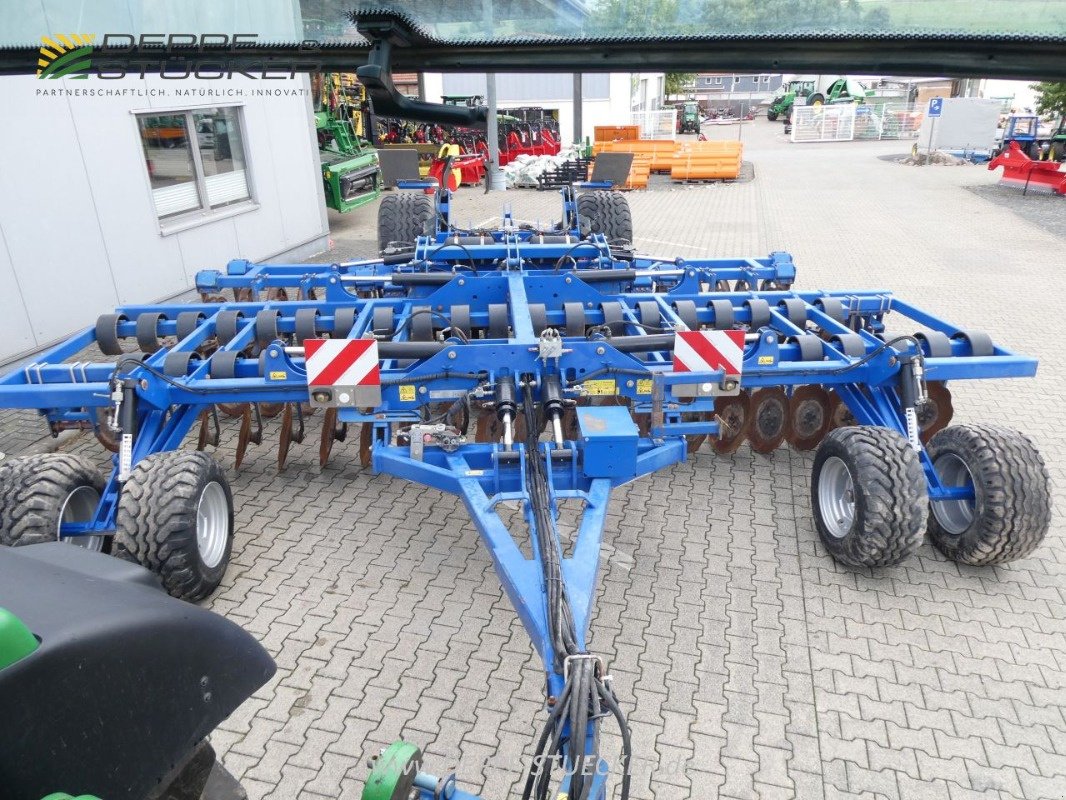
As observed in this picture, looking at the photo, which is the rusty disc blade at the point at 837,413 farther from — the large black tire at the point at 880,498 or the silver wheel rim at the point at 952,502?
the large black tire at the point at 880,498

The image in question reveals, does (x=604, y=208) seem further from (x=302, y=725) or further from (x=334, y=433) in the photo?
(x=302, y=725)

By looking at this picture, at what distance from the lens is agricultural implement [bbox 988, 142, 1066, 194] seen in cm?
1614

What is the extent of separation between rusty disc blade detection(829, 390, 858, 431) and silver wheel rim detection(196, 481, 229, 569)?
3856 millimetres

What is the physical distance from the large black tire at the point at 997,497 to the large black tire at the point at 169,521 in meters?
3.84

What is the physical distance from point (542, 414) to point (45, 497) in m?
2.38

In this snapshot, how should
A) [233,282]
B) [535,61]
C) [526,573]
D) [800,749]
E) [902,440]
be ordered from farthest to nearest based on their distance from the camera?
[233,282]
[902,440]
[800,749]
[526,573]
[535,61]

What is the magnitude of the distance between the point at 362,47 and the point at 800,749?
9.60ft

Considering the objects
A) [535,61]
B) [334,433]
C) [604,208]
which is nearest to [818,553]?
[334,433]

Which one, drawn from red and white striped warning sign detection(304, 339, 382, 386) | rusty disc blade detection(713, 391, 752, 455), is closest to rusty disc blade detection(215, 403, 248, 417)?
red and white striped warning sign detection(304, 339, 382, 386)

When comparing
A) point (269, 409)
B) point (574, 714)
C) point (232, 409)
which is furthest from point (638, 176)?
point (574, 714)

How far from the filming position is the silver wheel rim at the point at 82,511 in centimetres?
369

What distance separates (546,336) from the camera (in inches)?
154

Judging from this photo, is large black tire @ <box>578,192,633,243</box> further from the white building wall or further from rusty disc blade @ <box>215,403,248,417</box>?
the white building wall

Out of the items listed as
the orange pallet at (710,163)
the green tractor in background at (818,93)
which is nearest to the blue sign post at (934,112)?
the orange pallet at (710,163)
